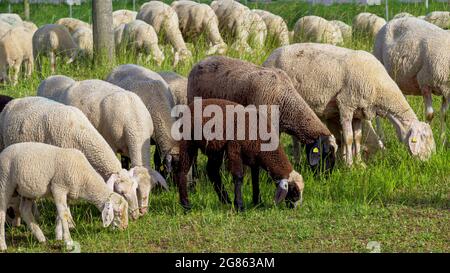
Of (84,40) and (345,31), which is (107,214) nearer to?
(84,40)

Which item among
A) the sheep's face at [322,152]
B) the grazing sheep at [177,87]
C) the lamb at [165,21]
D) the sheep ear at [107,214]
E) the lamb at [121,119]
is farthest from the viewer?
the lamb at [165,21]

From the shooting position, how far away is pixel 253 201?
Answer: 8.75 metres

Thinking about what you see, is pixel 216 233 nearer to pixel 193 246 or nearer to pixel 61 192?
pixel 193 246

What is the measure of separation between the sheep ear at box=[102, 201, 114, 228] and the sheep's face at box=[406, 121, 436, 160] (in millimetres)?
3604

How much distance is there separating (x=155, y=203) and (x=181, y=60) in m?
6.29

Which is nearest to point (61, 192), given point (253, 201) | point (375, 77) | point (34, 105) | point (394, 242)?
point (34, 105)

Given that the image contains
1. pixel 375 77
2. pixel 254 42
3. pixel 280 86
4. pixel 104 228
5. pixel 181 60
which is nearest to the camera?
pixel 104 228

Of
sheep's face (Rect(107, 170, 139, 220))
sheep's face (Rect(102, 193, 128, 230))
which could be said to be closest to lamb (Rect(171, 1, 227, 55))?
sheep's face (Rect(107, 170, 139, 220))

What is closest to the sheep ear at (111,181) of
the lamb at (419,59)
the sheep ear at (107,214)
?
the sheep ear at (107,214)

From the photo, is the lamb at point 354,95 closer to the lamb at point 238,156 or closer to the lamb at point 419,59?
the lamb at point 419,59

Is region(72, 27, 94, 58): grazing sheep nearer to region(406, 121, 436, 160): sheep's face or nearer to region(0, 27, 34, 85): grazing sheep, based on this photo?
region(0, 27, 34, 85): grazing sheep

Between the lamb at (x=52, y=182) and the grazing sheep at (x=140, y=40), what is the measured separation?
746 centimetres

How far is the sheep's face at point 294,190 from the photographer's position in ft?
27.5

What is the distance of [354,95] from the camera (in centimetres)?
1004
